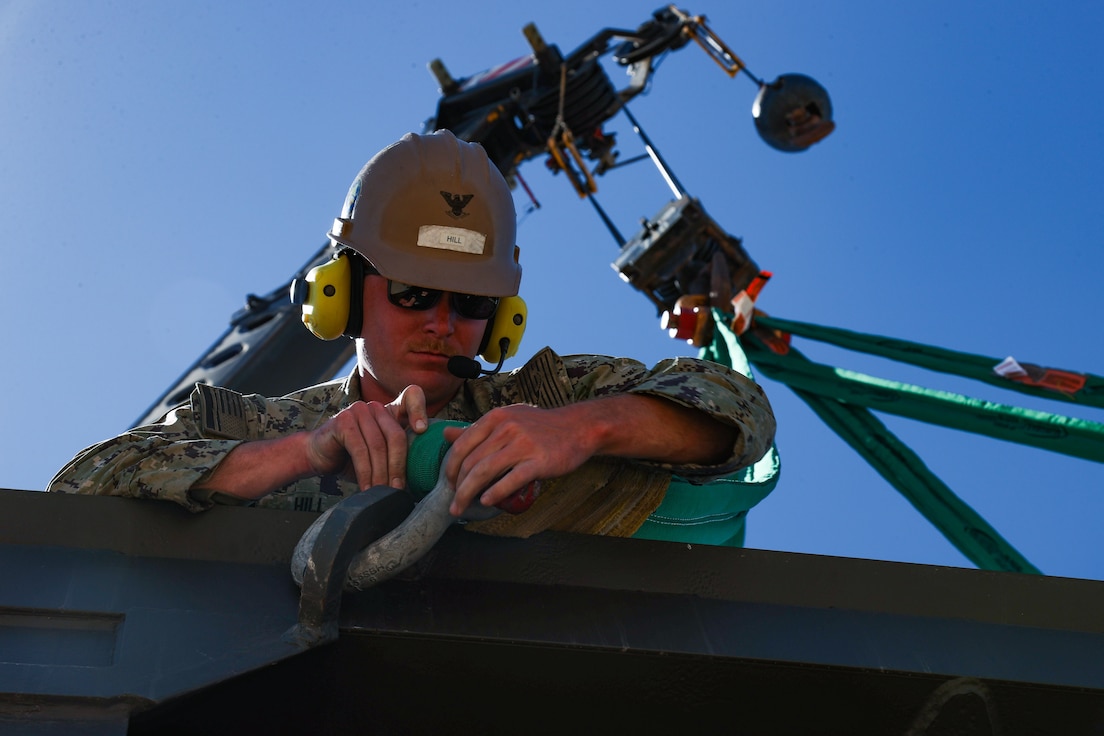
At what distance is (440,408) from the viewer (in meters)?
3.21

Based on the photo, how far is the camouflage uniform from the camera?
2250 millimetres

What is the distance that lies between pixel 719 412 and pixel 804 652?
25.5 inches

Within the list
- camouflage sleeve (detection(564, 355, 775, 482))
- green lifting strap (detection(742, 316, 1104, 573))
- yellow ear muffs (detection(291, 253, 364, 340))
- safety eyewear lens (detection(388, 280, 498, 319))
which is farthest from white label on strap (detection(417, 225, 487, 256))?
green lifting strap (detection(742, 316, 1104, 573))

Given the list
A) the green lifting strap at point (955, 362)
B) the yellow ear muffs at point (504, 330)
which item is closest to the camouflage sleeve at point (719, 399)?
the yellow ear muffs at point (504, 330)

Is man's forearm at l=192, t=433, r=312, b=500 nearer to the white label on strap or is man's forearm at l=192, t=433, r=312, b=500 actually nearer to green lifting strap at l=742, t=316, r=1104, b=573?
the white label on strap

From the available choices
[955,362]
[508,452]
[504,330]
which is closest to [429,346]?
[504,330]

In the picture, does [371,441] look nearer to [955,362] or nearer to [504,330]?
[504,330]

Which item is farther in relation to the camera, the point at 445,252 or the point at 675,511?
the point at 445,252

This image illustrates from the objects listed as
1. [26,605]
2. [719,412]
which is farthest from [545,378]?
[26,605]

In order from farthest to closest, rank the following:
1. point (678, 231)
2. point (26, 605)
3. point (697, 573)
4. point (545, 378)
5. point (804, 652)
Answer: point (678, 231) → point (545, 378) → point (697, 573) → point (804, 652) → point (26, 605)

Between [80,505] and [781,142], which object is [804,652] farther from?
[781,142]

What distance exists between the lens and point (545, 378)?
A: 290 cm

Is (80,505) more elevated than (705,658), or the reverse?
(80,505)

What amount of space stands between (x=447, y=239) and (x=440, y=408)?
0.44 m
